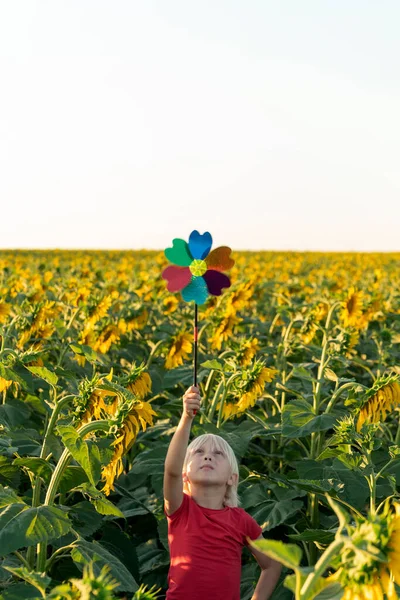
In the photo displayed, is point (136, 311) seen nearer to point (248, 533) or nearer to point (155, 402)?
point (155, 402)

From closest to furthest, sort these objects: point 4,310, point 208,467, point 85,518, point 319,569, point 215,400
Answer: point 319,569 → point 208,467 → point 85,518 → point 215,400 → point 4,310

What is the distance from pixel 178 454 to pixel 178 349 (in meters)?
2.53

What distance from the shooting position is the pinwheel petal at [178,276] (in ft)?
9.58

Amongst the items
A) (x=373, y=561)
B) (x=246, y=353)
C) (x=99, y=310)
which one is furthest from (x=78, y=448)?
(x=99, y=310)

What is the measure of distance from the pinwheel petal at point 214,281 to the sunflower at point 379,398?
807 mm

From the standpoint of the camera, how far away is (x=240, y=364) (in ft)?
14.8

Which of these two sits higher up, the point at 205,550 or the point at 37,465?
the point at 37,465

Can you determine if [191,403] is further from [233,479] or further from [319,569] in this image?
[319,569]

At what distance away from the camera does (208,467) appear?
3.03 m

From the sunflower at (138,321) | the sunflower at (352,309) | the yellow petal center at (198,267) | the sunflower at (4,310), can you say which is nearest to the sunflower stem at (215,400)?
the yellow petal center at (198,267)

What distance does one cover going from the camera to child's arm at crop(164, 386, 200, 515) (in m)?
2.68

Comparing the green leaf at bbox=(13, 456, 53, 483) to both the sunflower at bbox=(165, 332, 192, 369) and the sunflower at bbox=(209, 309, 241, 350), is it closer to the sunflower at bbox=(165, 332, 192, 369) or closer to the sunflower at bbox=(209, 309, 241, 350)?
the sunflower at bbox=(165, 332, 192, 369)

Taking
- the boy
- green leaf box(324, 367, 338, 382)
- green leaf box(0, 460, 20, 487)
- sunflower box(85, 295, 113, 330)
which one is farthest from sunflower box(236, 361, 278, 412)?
sunflower box(85, 295, 113, 330)

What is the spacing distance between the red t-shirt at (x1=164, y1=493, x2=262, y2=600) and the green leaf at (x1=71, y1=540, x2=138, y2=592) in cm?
40
